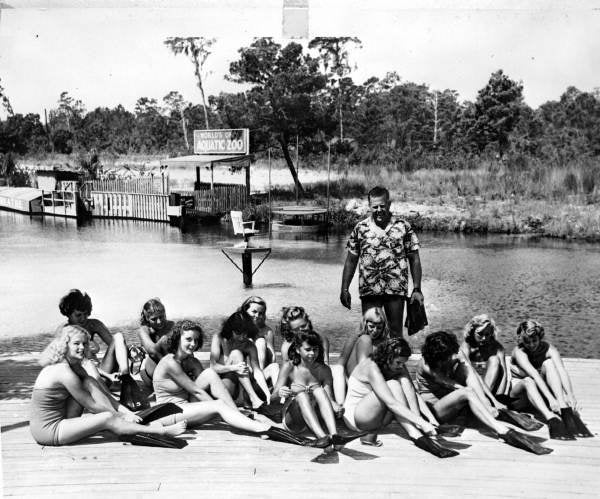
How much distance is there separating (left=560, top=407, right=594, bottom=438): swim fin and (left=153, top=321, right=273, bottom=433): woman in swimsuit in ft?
5.58

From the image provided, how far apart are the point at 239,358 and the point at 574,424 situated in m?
2.04

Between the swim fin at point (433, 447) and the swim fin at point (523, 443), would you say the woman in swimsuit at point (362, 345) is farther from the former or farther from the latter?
the swim fin at point (523, 443)

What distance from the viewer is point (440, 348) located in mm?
4133

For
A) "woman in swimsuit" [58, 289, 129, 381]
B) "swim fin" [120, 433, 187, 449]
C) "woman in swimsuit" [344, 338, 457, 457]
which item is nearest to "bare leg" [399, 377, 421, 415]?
"woman in swimsuit" [344, 338, 457, 457]

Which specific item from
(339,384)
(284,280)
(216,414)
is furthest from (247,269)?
(216,414)

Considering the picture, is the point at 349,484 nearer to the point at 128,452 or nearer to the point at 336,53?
the point at 128,452

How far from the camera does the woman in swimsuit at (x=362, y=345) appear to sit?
14.2 ft

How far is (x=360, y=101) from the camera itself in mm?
32156

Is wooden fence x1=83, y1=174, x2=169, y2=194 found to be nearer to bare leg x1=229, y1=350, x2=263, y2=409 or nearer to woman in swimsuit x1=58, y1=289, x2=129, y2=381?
woman in swimsuit x1=58, y1=289, x2=129, y2=381

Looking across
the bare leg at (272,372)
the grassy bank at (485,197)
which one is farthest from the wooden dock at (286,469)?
the grassy bank at (485,197)

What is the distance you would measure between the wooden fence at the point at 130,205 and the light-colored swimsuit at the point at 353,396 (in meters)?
20.7

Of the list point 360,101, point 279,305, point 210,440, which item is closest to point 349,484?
point 210,440

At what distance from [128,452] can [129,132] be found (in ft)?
154

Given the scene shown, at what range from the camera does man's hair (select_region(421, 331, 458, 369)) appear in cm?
413
